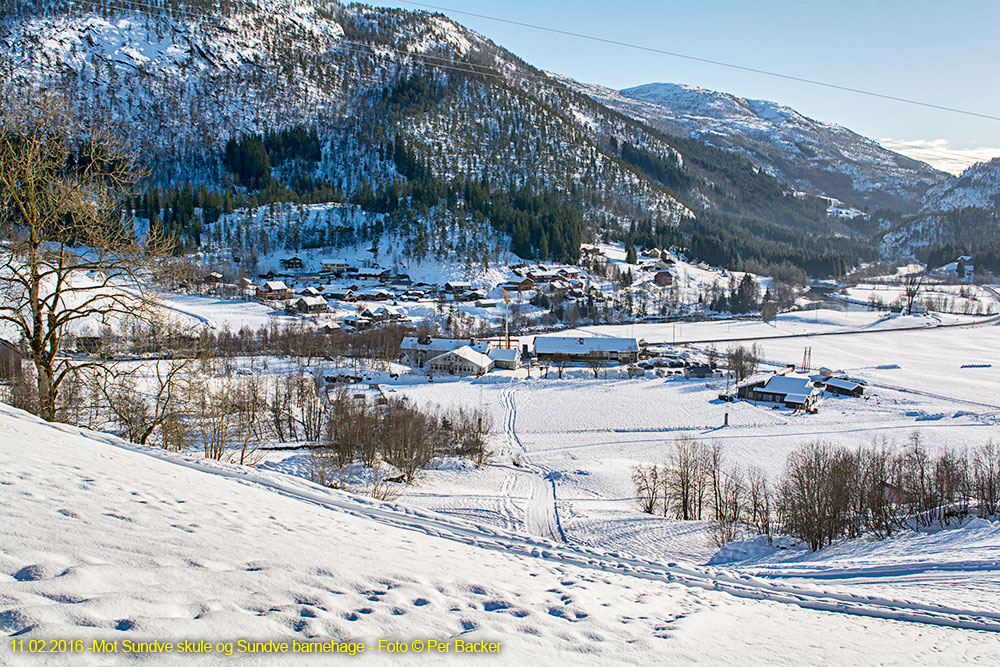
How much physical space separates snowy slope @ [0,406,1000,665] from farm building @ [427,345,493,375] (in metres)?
35.2

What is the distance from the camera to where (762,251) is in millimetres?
115938

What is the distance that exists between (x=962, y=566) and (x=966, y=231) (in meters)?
188

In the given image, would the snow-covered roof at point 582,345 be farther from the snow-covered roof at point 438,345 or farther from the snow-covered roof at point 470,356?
the snow-covered roof at point 470,356

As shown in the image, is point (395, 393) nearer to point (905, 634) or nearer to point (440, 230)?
point (905, 634)

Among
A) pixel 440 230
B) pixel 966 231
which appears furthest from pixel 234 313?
pixel 966 231

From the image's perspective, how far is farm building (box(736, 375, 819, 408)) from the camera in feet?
112

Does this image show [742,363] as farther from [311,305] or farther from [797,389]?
[311,305]

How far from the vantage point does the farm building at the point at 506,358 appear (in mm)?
45188

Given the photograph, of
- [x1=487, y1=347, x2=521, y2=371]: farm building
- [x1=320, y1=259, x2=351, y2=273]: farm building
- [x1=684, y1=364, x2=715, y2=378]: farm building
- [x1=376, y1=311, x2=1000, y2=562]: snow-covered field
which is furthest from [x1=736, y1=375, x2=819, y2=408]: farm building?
[x1=320, y1=259, x2=351, y2=273]: farm building

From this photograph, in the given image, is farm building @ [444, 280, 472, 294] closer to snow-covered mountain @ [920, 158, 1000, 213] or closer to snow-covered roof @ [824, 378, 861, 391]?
snow-covered roof @ [824, 378, 861, 391]

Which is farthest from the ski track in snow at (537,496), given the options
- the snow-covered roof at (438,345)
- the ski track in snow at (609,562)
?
the snow-covered roof at (438,345)

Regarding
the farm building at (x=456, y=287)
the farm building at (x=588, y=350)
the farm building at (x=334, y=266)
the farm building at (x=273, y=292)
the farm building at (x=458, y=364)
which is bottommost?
the farm building at (x=458, y=364)

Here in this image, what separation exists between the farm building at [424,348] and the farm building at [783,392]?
19815mm

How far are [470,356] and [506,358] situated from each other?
3819 mm
